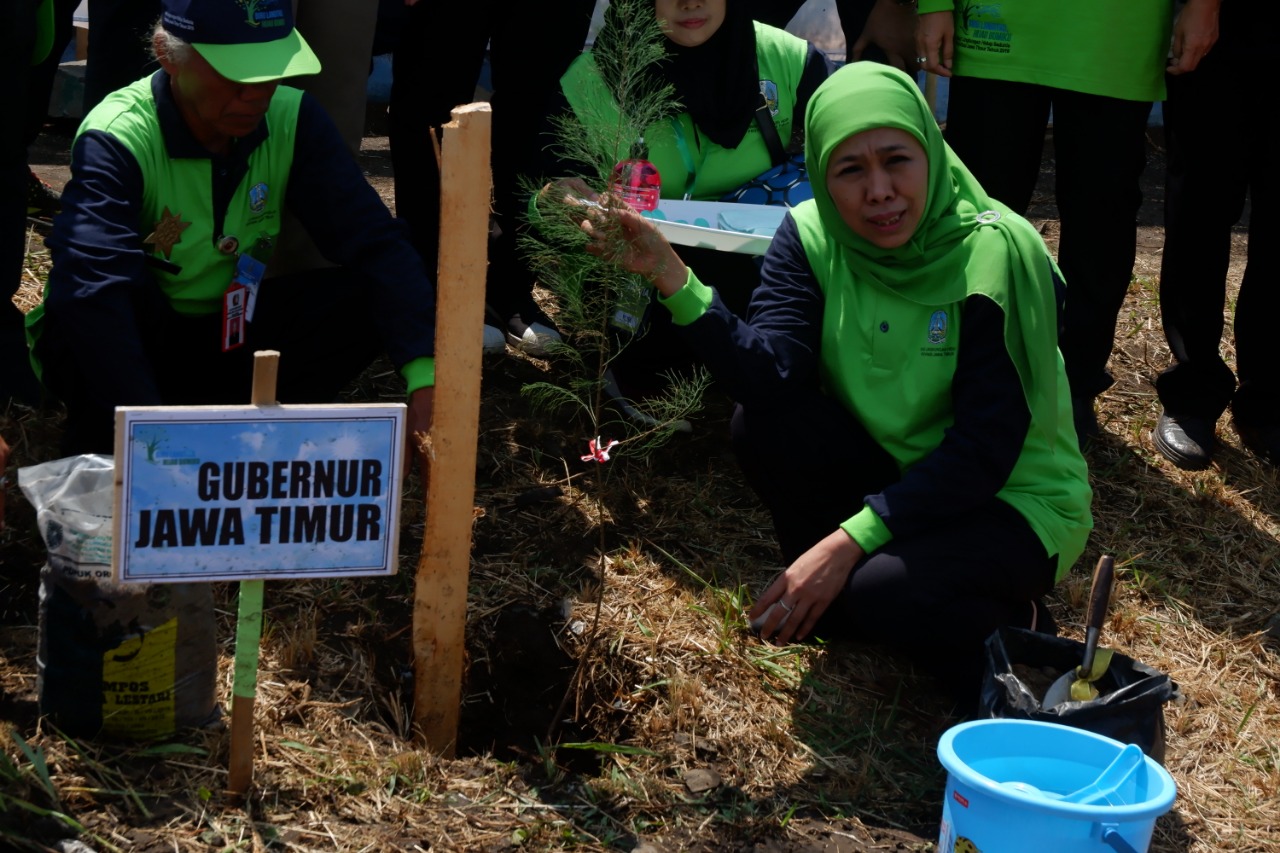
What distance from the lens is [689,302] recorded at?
2787mm

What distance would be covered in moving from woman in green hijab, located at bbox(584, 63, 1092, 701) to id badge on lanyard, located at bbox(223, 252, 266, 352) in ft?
3.31

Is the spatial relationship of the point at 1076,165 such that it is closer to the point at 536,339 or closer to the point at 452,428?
the point at 536,339

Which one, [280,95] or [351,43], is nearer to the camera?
[280,95]

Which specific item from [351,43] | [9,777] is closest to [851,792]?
[9,777]

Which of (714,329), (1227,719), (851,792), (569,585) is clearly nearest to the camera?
(851,792)

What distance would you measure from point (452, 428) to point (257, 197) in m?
1.11

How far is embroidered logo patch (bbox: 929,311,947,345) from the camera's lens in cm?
289

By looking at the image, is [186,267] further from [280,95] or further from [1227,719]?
[1227,719]

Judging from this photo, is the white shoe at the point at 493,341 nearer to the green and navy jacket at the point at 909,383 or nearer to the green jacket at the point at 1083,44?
the green and navy jacket at the point at 909,383

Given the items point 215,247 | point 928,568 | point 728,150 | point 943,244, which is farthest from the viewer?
point 728,150

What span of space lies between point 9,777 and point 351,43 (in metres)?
2.15

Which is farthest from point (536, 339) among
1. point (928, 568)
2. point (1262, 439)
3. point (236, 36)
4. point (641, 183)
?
point (1262, 439)

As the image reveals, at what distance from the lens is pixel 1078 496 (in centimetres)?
289

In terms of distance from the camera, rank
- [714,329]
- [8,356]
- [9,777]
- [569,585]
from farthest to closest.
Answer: [8,356] → [569,585] → [714,329] → [9,777]
